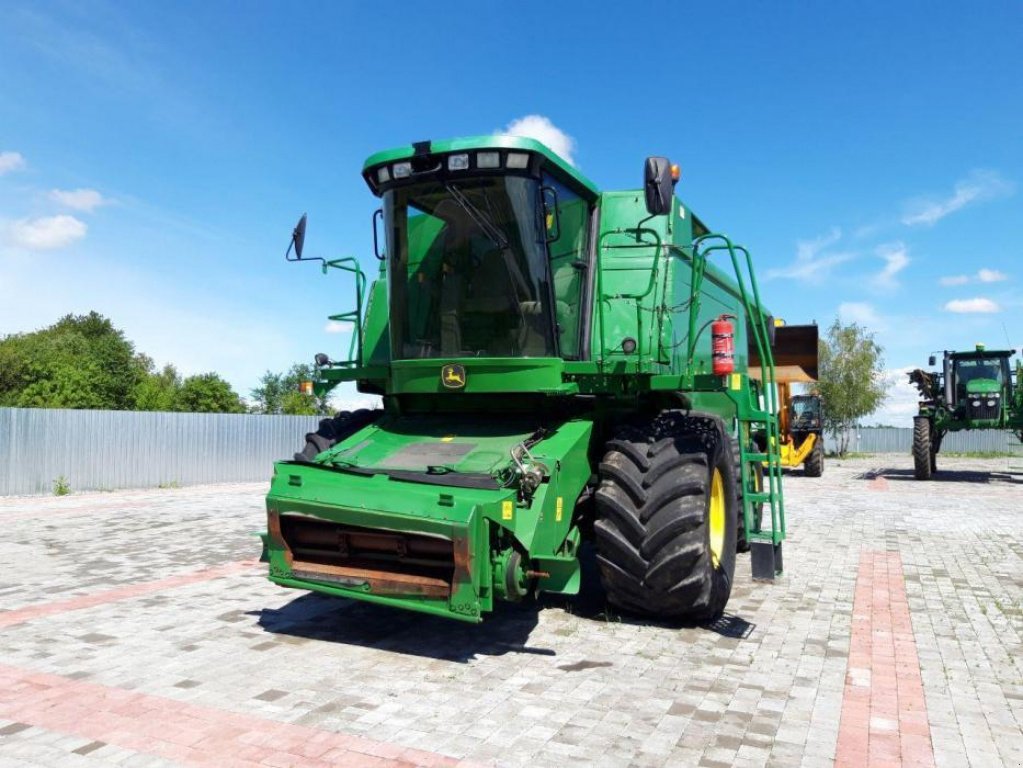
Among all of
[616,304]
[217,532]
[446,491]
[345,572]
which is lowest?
[217,532]

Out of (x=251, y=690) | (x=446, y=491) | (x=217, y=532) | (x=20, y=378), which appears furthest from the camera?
(x=20, y=378)

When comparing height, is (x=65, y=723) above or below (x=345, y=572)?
below

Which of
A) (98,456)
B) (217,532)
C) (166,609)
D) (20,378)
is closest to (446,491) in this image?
(166,609)

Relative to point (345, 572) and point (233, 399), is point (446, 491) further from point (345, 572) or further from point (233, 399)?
point (233, 399)

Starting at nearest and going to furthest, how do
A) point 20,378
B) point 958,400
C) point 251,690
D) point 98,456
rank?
point 251,690 → point 98,456 → point 958,400 → point 20,378

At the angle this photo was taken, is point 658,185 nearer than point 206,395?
Yes

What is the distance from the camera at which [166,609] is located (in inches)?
252

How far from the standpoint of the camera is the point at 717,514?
6.72 meters

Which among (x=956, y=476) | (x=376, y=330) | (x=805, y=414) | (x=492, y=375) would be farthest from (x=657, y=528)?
(x=956, y=476)

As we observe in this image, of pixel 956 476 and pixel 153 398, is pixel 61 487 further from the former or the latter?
pixel 153 398

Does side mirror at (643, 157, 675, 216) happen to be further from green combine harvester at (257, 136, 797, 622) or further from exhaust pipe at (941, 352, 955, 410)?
exhaust pipe at (941, 352, 955, 410)

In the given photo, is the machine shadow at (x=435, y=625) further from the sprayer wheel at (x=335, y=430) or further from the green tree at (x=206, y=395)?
the green tree at (x=206, y=395)

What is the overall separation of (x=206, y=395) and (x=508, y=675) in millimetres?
36680

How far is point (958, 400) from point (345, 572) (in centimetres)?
1966
